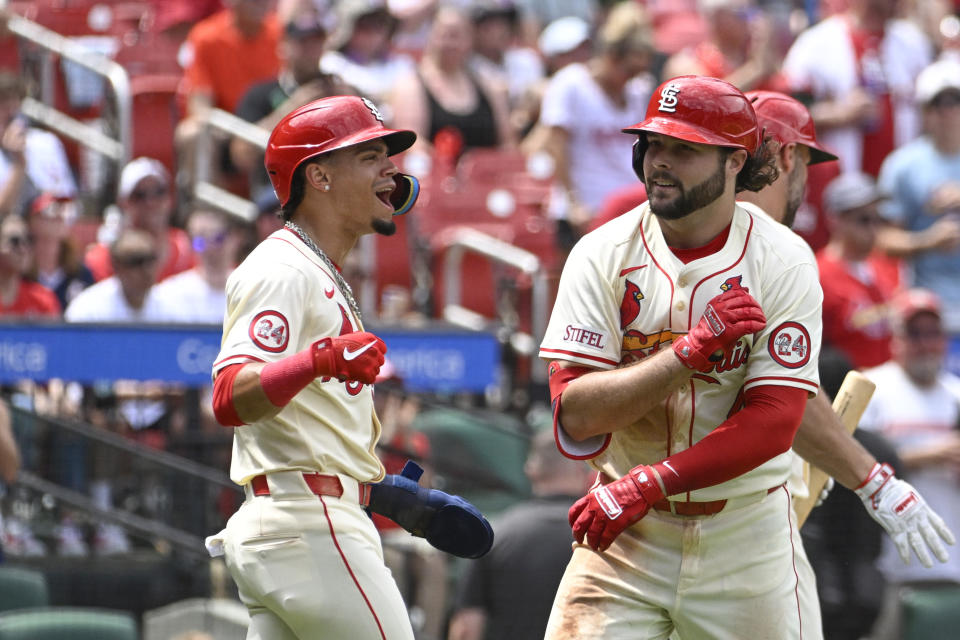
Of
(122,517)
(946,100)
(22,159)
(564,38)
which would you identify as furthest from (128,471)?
(946,100)

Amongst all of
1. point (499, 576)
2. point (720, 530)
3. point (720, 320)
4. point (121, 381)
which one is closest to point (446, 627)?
point (499, 576)

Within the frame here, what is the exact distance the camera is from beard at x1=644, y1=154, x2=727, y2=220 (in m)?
4.07

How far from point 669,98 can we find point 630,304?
548mm

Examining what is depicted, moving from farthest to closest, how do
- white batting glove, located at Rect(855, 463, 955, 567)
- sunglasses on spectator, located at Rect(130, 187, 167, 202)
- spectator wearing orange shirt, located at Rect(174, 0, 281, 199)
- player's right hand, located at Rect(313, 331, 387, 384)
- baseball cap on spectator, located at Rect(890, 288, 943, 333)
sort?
spectator wearing orange shirt, located at Rect(174, 0, 281, 199) → sunglasses on spectator, located at Rect(130, 187, 167, 202) → baseball cap on spectator, located at Rect(890, 288, 943, 333) → white batting glove, located at Rect(855, 463, 955, 567) → player's right hand, located at Rect(313, 331, 387, 384)

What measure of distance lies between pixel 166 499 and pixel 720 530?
3.87 meters

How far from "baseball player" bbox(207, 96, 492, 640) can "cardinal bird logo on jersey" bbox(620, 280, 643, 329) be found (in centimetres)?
69

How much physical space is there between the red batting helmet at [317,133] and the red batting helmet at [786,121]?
4.21ft

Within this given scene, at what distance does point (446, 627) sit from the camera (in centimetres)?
740

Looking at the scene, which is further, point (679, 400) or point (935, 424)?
point (935, 424)

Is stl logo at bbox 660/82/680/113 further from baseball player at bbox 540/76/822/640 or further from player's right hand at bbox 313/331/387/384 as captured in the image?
player's right hand at bbox 313/331/387/384

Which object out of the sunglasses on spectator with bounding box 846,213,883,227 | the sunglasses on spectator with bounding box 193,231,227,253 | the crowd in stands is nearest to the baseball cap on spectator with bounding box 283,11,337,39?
the crowd in stands

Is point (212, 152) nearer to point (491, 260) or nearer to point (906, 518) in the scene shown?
point (491, 260)

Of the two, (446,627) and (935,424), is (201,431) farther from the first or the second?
(935,424)

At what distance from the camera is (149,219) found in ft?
27.8
